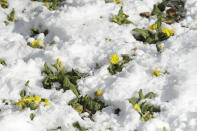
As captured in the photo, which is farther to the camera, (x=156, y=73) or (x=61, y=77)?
(x=61, y=77)

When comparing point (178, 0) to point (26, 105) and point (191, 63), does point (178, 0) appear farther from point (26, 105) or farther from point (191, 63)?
point (26, 105)

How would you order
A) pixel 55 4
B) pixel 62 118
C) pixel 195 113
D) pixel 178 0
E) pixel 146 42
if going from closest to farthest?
pixel 195 113 < pixel 62 118 < pixel 146 42 < pixel 178 0 < pixel 55 4

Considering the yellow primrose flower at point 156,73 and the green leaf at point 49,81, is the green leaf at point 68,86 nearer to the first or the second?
the green leaf at point 49,81

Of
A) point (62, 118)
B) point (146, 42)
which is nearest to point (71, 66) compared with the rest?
point (62, 118)

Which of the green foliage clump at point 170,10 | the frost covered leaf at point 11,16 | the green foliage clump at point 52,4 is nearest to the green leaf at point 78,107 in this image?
the green foliage clump at point 170,10

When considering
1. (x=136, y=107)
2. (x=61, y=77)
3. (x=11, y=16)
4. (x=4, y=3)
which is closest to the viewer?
(x=136, y=107)

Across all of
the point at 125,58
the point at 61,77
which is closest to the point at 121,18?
the point at 125,58

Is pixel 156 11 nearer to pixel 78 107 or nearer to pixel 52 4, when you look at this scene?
pixel 52 4
